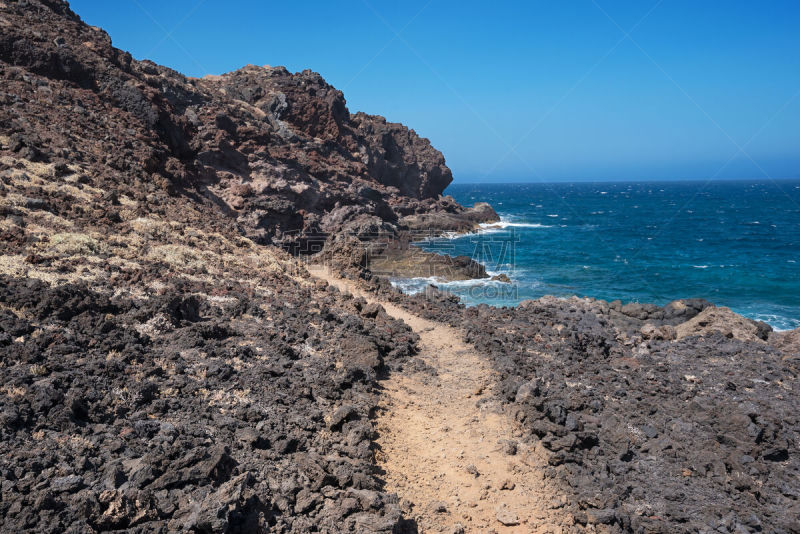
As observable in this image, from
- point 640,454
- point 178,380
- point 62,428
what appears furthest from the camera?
point 640,454

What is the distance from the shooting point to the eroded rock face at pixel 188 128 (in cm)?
1805

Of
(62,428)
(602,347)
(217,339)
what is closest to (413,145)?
(602,347)

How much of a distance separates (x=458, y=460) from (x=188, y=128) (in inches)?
934

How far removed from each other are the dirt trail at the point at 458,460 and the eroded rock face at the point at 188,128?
527 inches

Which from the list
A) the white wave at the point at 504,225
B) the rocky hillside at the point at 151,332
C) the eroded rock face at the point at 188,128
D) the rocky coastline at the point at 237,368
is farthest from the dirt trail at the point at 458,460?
the white wave at the point at 504,225

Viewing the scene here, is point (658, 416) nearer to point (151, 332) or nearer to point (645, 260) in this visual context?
point (151, 332)

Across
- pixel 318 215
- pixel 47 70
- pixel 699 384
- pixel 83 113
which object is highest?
pixel 47 70

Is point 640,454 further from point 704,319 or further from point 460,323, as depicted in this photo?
point 704,319

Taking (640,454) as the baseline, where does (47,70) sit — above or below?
above

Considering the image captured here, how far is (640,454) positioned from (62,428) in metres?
9.51

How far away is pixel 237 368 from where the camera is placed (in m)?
9.48

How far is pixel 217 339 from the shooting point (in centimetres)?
1041

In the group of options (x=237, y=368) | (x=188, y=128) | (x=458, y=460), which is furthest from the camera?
(x=188, y=128)

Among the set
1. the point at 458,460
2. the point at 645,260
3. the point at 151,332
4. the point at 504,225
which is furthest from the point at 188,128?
the point at 504,225
